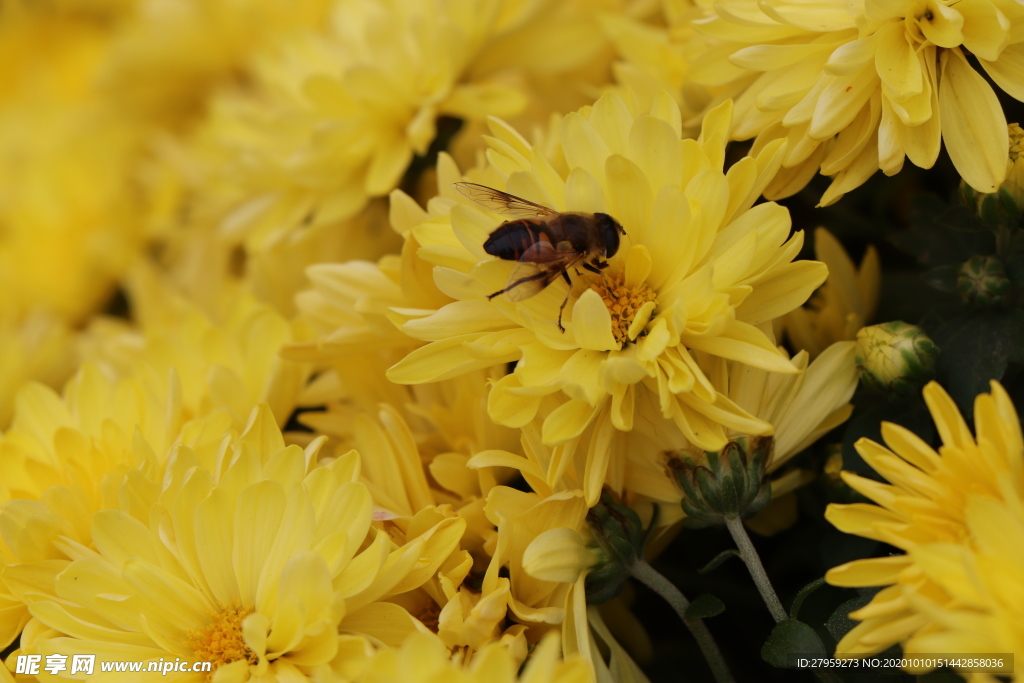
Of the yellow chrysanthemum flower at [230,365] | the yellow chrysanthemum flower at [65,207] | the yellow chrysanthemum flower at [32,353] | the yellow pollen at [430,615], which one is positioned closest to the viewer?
the yellow pollen at [430,615]

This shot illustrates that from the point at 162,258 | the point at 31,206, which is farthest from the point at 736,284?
the point at 31,206

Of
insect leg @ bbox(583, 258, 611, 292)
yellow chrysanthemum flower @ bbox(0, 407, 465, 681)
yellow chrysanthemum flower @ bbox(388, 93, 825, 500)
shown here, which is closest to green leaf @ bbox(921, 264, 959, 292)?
yellow chrysanthemum flower @ bbox(388, 93, 825, 500)

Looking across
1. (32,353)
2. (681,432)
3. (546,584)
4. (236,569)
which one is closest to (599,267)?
(681,432)

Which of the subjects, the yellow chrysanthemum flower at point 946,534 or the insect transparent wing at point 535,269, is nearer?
the yellow chrysanthemum flower at point 946,534

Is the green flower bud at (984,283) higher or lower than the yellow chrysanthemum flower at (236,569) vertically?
higher

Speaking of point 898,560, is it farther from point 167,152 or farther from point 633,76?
point 167,152

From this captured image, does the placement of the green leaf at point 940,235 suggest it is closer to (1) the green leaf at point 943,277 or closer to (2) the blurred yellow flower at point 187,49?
(1) the green leaf at point 943,277

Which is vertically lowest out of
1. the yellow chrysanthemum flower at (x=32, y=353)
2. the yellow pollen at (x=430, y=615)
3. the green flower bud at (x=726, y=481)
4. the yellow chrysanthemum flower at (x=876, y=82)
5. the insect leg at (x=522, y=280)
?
the yellow chrysanthemum flower at (x=32, y=353)

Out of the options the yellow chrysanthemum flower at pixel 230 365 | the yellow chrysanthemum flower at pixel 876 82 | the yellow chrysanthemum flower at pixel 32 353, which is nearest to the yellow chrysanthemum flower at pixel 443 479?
the yellow chrysanthemum flower at pixel 230 365
